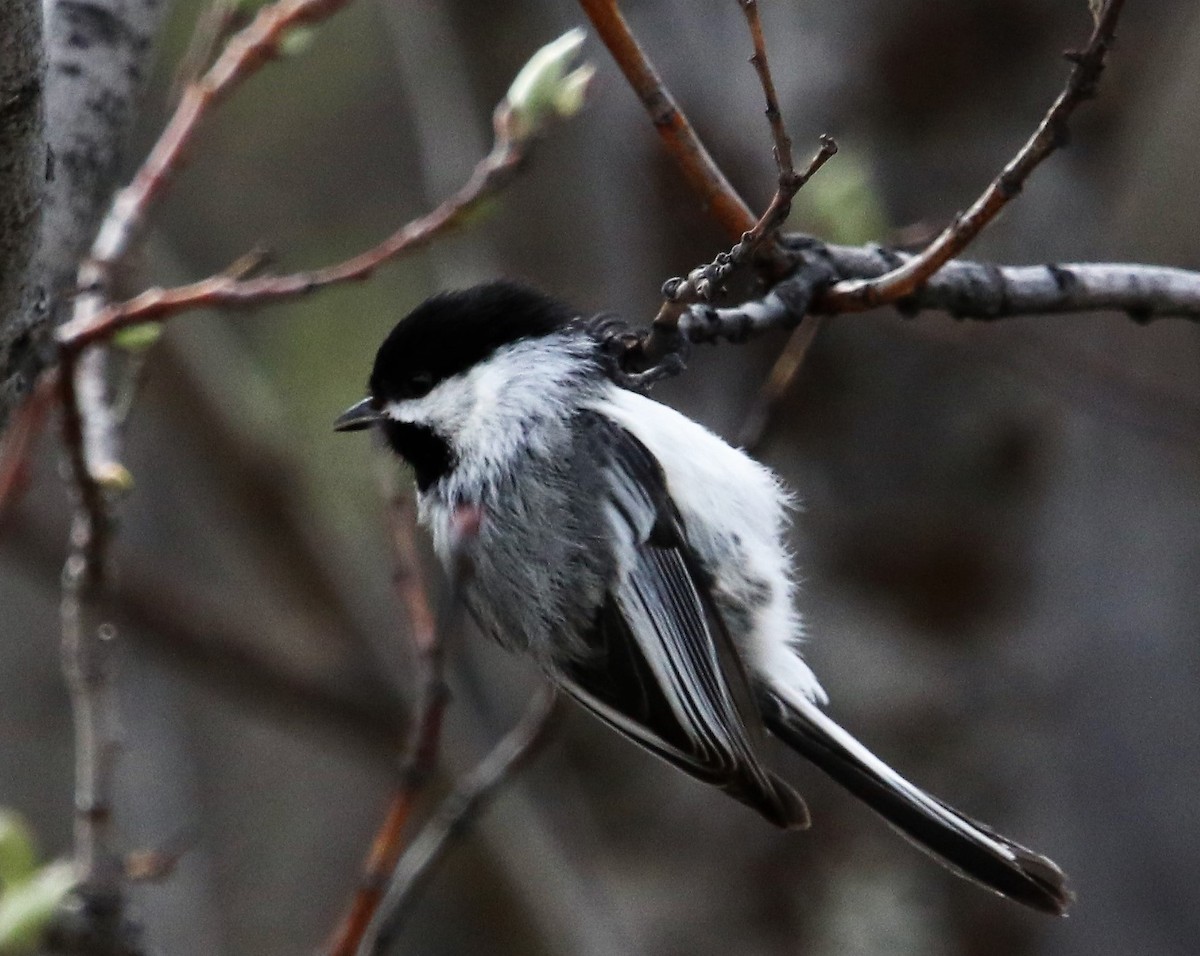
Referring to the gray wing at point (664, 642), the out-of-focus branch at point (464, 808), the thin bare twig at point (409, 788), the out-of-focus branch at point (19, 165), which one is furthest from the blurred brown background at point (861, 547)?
the out-of-focus branch at point (19, 165)

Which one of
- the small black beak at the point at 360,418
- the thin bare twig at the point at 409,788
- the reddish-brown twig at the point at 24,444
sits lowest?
the thin bare twig at the point at 409,788

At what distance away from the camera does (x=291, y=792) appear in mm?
3955

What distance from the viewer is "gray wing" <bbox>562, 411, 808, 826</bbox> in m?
1.21

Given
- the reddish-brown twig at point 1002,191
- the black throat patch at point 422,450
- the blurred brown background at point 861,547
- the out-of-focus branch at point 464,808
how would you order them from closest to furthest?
the reddish-brown twig at point 1002,191 < the out-of-focus branch at point 464,808 < the black throat patch at point 422,450 < the blurred brown background at point 861,547

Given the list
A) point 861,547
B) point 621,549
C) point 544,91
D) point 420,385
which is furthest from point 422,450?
point 861,547

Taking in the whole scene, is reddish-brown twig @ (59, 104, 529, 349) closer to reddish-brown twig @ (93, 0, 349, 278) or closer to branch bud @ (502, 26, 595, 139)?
branch bud @ (502, 26, 595, 139)

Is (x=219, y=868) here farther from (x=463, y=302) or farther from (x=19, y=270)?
(x=19, y=270)

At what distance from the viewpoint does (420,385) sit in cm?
131

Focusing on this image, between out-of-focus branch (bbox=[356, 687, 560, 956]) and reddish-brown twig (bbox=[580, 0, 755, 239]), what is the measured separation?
518mm

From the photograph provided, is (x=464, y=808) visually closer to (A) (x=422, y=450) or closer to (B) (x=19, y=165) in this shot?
(A) (x=422, y=450)

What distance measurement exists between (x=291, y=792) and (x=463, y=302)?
9.63ft

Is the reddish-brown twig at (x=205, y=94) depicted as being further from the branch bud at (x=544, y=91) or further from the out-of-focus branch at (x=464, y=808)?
the out-of-focus branch at (x=464, y=808)

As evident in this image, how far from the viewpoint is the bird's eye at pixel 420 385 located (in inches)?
51.4

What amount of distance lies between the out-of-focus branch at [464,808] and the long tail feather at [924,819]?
8.4 inches
